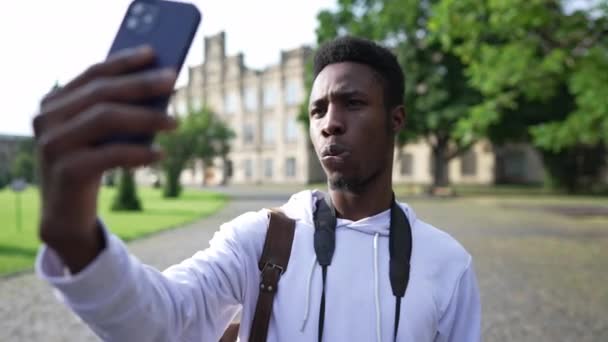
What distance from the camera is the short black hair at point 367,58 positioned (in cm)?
161

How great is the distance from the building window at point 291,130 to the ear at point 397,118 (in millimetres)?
48427

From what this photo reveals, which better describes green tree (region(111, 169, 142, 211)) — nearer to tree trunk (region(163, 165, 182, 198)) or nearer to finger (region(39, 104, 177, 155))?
tree trunk (region(163, 165, 182, 198))

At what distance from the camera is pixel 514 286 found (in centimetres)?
732

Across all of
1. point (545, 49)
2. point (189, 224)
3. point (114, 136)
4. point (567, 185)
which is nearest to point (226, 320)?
point (114, 136)

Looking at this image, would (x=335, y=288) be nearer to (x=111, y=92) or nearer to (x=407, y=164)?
(x=111, y=92)

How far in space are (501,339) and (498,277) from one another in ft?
9.81

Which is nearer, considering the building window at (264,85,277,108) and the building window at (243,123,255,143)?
the building window at (264,85,277,108)

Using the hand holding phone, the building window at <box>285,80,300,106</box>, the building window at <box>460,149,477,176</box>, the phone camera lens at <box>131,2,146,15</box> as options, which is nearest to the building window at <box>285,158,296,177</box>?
the building window at <box>285,80,300,106</box>

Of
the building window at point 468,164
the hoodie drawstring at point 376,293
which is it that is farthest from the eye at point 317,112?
the building window at point 468,164

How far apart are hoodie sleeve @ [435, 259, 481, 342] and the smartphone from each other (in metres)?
1.13

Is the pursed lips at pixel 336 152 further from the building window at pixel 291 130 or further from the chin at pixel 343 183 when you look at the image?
the building window at pixel 291 130

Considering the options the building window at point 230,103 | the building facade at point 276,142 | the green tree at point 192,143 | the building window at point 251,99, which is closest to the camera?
the green tree at point 192,143

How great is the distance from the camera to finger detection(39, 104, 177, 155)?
27.9 inches

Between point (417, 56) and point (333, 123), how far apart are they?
2728 centimetres
